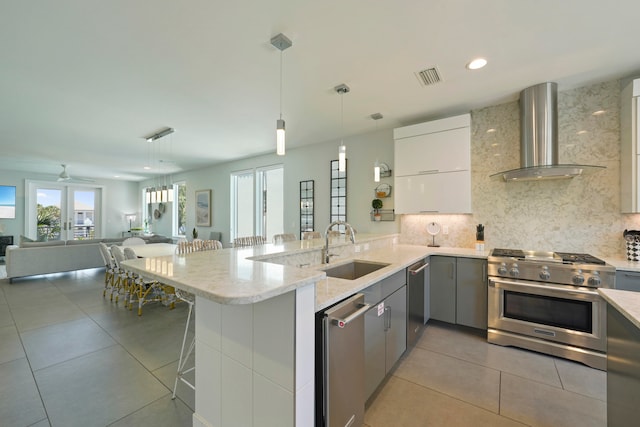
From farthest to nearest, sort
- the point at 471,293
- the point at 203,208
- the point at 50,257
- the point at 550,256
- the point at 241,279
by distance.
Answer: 1. the point at 203,208
2. the point at 50,257
3. the point at 471,293
4. the point at 550,256
5. the point at 241,279

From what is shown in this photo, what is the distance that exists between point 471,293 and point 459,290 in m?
0.11

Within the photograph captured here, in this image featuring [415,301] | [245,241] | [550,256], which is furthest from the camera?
[245,241]

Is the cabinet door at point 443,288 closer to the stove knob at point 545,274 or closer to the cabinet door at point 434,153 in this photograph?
the stove knob at point 545,274

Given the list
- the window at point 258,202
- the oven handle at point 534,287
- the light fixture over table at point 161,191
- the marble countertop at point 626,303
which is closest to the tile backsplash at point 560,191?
the oven handle at point 534,287

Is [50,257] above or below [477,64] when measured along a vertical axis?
below

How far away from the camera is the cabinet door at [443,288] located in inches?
111

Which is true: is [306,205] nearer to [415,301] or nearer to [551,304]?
[415,301]

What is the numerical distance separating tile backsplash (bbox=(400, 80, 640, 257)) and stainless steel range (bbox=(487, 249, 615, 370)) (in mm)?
319

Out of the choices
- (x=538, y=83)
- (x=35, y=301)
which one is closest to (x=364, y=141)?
(x=538, y=83)

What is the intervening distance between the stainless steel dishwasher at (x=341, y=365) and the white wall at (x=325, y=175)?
2.69 metres

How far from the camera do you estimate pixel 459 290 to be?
9.13 feet

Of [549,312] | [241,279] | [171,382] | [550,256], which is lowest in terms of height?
[171,382]

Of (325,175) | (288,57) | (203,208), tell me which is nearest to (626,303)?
(288,57)

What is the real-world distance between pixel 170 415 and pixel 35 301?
385 centimetres
